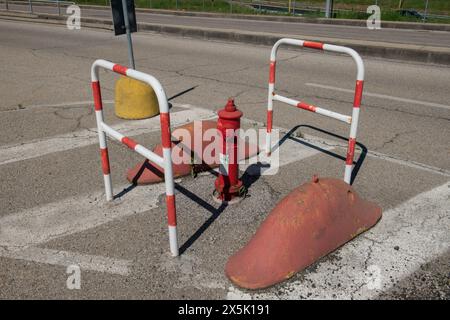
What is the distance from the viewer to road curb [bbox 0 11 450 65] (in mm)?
10594

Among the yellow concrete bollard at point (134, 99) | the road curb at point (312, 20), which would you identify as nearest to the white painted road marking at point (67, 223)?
the yellow concrete bollard at point (134, 99)

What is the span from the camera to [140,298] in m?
2.74

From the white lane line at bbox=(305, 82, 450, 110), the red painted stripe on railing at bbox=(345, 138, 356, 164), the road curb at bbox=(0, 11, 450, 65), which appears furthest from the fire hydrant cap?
the road curb at bbox=(0, 11, 450, 65)

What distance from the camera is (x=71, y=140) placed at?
5457 millimetres

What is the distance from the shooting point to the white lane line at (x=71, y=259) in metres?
3.01

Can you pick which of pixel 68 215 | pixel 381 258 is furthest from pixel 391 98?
pixel 68 215

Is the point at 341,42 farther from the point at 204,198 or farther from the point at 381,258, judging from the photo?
the point at 381,258

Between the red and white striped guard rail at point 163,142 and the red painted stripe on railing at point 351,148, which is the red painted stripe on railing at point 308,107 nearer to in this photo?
the red painted stripe on railing at point 351,148

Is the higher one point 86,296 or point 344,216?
point 344,216

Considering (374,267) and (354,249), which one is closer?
(374,267)
